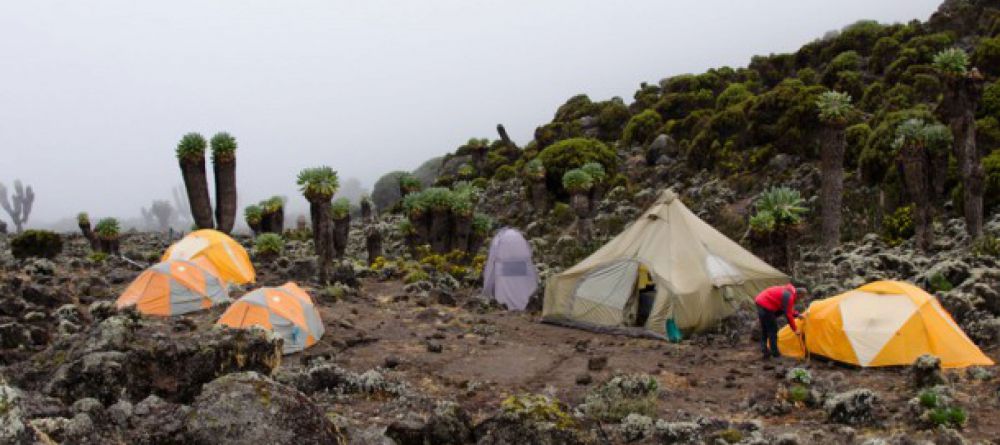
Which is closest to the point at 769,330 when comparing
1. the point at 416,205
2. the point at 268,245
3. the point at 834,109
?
the point at 834,109

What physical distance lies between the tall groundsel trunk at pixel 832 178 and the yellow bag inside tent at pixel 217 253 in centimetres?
1754

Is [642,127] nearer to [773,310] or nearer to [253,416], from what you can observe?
[773,310]

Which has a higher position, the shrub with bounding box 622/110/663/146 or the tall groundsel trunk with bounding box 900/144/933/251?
the shrub with bounding box 622/110/663/146

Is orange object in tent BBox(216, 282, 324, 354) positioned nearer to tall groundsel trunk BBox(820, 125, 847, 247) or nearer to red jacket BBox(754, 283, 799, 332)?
red jacket BBox(754, 283, 799, 332)

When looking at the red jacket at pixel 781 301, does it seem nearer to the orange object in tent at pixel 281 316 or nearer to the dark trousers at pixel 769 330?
the dark trousers at pixel 769 330

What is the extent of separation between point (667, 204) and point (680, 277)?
6.62 feet

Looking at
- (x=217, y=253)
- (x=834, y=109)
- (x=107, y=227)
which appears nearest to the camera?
(x=834, y=109)

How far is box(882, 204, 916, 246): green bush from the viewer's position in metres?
21.8

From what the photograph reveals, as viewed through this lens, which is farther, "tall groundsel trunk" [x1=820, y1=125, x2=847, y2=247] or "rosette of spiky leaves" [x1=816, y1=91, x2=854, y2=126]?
"tall groundsel trunk" [x1=820, y1=125, x2=847, y2=247]

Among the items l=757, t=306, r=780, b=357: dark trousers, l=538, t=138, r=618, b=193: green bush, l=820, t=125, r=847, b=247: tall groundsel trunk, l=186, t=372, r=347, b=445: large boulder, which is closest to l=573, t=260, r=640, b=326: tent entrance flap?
l=757, t=306, r=780, b=357: dark trousers

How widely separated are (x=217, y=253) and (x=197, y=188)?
483cm

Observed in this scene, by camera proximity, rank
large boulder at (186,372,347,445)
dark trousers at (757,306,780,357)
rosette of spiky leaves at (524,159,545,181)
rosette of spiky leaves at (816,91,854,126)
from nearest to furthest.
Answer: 1. large boulder at (186,372,347,445)
2. dark trousers at (757,306,780,357)
3. rosette of spiky leaves at (816,91,854,126)
4. rosette of spiky leaves at (524,159,545,181)

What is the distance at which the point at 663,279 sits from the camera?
52.3ft

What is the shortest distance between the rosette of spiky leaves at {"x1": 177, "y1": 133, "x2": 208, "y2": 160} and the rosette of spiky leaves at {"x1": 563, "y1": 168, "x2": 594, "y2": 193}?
1338 cm
